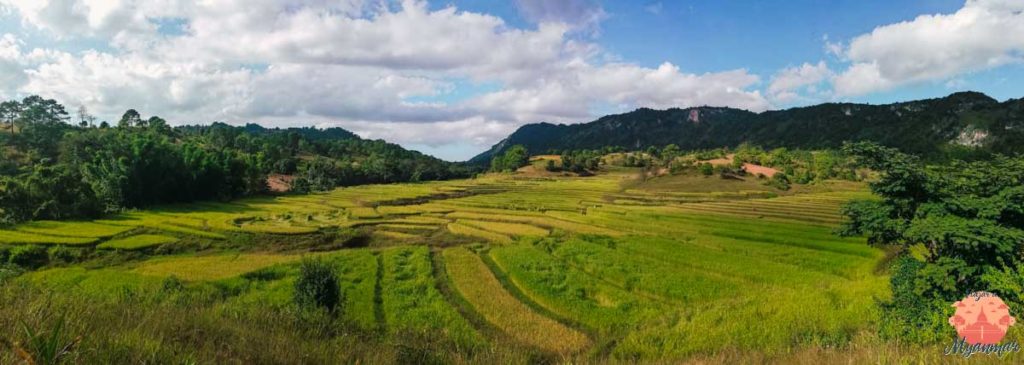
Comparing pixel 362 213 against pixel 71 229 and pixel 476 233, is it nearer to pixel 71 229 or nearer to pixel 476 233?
pixel 476 233

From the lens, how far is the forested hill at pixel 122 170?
5647cm

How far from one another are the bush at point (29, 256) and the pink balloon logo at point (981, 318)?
172 ft

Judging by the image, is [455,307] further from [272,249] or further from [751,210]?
[751,210]

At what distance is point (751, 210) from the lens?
212 feet

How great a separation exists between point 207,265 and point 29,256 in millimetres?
15129

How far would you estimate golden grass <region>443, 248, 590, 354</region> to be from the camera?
856 inches

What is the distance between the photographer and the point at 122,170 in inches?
2734

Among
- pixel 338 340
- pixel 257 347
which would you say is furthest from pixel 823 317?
pixel 257 347

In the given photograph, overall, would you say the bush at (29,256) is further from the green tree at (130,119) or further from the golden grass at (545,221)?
the green tree at (130,119)

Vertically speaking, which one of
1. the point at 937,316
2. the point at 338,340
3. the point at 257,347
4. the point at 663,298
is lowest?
the point at 663,298

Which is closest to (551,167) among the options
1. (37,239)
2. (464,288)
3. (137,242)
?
(137,242)

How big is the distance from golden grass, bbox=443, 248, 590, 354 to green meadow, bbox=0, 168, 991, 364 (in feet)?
0.40

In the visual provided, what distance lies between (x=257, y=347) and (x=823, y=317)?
24371mm

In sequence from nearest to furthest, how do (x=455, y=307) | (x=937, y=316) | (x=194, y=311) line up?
(x=194, y=311) → (x=937, y=316) → (x=455, y=307)
